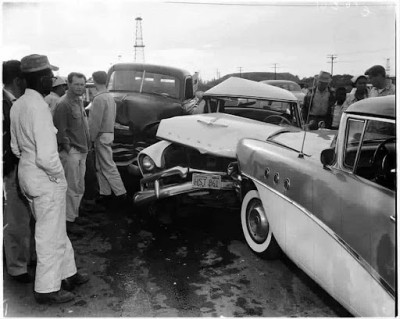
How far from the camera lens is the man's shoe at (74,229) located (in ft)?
13.3

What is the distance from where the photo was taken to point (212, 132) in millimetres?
4262

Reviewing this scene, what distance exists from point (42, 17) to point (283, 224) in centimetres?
239

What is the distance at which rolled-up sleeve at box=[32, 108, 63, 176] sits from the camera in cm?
263

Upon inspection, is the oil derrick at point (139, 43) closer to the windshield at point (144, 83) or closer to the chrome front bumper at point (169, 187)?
the chrome front bumper at point (169, 187)

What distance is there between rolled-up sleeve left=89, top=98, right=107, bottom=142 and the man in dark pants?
5.23ft

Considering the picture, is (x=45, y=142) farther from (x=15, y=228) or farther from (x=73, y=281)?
(x=73, y=281)

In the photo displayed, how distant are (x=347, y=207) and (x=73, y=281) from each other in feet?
6.57

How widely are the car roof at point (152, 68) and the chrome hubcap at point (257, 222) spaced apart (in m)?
4.00

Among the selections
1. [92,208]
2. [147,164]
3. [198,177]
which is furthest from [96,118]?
[198,177]

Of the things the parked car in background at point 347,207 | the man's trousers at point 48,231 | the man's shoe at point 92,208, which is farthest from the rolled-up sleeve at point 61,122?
the parked car in background at point 347,207

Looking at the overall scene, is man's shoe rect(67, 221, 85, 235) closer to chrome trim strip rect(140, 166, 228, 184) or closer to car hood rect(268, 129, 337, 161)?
chrome trim strip rect(140, 166, 228, 184)

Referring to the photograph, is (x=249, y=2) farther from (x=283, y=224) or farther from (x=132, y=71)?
(x=132, y=71)

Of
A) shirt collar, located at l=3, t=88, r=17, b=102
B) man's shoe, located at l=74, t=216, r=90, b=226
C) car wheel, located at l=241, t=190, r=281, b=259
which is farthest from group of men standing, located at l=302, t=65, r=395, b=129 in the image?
shirt collar, located at l=3, t=88, r=17, b=102

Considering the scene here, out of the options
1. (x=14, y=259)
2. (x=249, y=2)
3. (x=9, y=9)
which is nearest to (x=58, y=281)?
(x=14, y=259)
